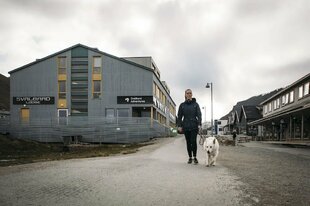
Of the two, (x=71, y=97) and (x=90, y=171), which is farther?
(x=71, y=97)

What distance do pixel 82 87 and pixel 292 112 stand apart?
24952 mm

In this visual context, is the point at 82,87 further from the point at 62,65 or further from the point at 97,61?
the point at 62,65

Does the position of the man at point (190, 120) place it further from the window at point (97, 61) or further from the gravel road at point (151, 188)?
the window at point (97, 61)

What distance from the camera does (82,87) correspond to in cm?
4178

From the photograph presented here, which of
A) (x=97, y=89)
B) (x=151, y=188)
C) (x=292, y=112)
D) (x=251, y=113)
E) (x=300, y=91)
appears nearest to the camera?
(x=151, y=188)

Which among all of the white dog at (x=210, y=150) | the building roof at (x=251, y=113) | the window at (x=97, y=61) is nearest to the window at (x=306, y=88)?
the window at (x=97, y=61)

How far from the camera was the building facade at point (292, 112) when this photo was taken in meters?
27.5

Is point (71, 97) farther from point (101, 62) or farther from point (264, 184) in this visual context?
point (264, 184)

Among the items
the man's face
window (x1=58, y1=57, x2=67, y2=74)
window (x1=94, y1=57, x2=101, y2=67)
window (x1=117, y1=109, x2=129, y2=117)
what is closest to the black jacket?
the man's face

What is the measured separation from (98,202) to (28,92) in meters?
40.0

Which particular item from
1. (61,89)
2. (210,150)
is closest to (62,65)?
(61,89)

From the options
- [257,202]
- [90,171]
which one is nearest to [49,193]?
[90,171]

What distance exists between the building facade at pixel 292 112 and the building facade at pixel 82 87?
15101 mm

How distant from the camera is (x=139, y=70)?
1652 inches
